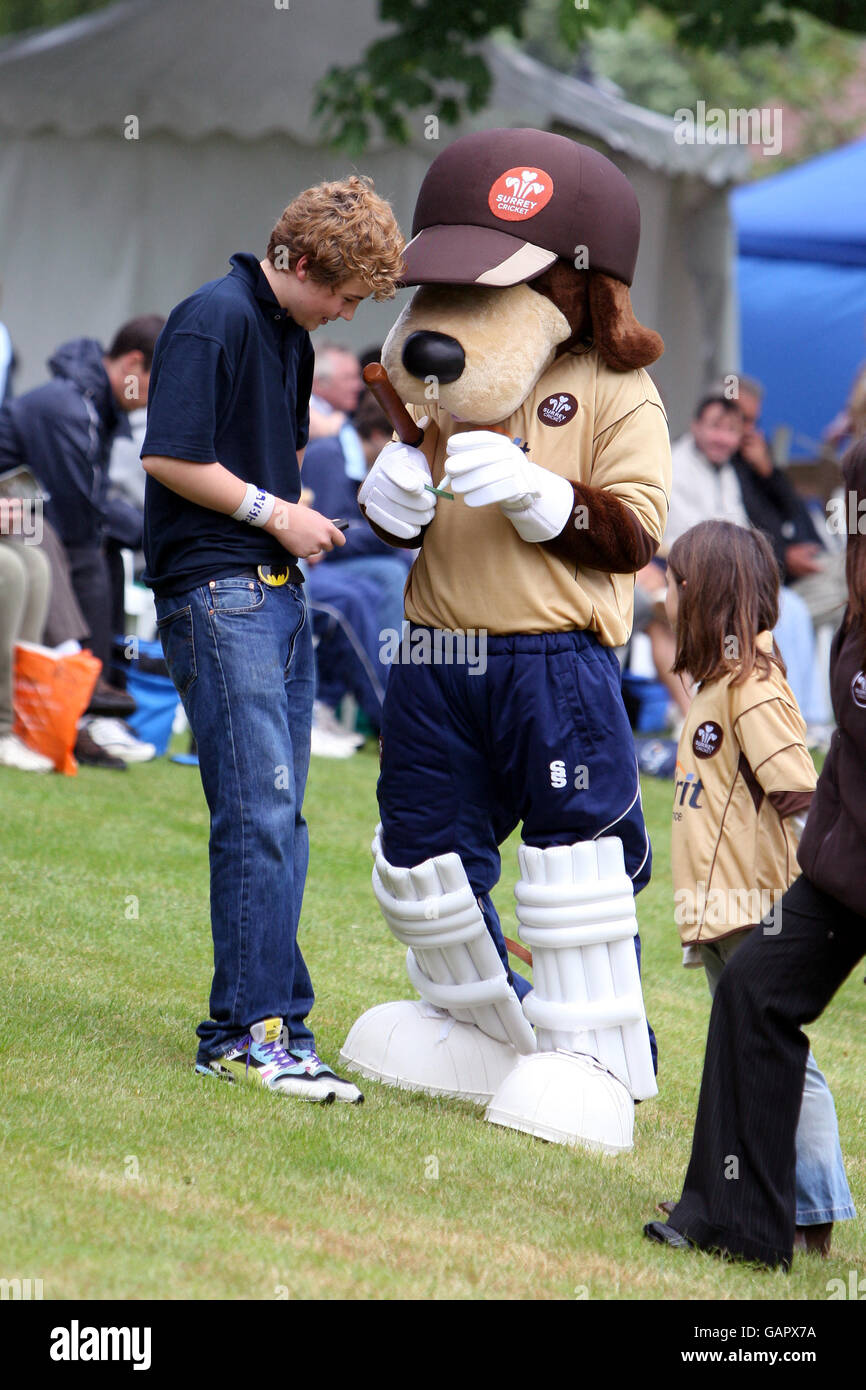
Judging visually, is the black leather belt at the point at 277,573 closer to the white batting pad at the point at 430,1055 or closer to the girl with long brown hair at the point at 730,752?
the girl with long brown hair at the point at 730,752

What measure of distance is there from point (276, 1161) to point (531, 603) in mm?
1356

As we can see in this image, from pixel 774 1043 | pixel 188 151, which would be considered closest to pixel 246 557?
pixel 774 1043

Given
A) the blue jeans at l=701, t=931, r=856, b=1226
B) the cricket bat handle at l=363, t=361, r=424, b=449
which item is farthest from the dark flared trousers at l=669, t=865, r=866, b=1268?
the cricket bat handle at l=363, t=361, r=424, b=449

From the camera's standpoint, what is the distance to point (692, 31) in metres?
11.2

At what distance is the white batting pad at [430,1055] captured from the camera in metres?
4.22

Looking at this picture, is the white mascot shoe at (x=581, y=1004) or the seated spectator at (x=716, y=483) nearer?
the white mascot shoe at (x=581, y=1004)

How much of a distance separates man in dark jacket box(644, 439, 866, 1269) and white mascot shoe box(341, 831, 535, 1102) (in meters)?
0.97

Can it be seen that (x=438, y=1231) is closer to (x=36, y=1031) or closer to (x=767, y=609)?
(x=36, y=1031)

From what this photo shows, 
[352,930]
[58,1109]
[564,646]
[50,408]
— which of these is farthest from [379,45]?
[58,1109]

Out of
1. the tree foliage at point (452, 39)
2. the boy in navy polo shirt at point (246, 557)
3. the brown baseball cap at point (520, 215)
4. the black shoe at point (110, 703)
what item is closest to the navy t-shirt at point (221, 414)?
the boy in navy polo shirt at point (246, 557)

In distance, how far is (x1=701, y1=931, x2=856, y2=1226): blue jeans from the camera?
3.38 m

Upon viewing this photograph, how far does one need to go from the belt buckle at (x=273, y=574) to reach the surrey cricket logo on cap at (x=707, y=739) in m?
1.06

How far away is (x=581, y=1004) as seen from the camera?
12.9ft

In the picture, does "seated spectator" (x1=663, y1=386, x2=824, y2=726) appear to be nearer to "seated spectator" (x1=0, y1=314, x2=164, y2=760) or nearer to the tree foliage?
the tree foliage
